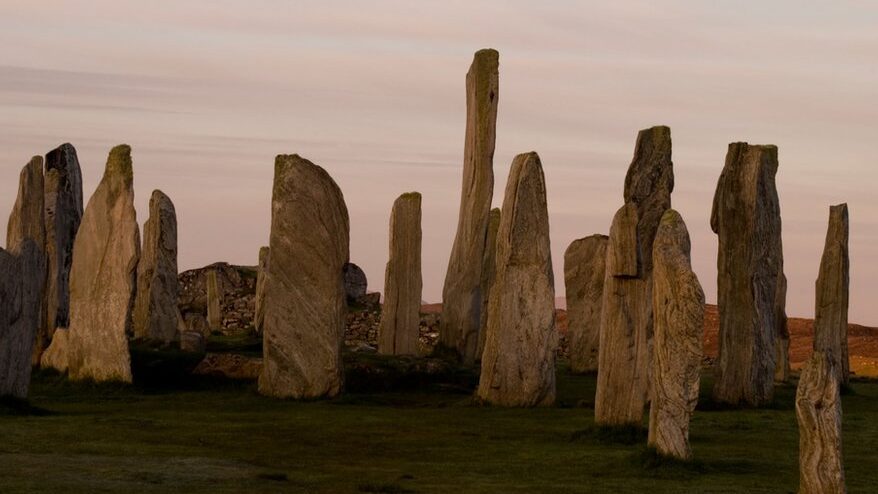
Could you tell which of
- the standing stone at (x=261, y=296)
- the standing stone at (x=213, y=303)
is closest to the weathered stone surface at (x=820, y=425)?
the standing stone at (x=261, y=296)

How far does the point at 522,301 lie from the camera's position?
27.0 m

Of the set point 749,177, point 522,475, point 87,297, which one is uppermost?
point 749,177

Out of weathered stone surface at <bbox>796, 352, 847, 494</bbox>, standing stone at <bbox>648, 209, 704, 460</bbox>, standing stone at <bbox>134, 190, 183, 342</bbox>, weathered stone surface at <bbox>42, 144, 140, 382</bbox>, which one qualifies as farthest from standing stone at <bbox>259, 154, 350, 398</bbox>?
weathered stone surface at <bbox>796, 352, 847, 494</bbox>

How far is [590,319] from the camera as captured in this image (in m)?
36.6

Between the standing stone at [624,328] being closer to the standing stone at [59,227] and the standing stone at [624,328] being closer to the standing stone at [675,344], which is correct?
the standing stone at [675,344]

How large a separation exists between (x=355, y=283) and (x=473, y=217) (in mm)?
17647

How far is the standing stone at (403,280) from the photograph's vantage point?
1395 inches

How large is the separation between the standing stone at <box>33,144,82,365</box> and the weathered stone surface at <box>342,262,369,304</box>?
17.0 metres

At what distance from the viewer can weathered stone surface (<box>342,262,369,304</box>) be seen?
5291cm

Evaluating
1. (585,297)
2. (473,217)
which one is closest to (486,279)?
(473,217)

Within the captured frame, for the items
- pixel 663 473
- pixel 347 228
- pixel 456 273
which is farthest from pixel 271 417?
pixel 456 273

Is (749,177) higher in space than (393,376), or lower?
higher

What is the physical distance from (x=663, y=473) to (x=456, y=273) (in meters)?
17.4

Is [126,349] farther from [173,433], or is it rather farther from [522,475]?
[522,475]
